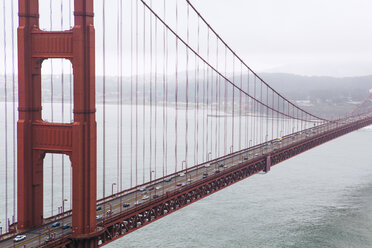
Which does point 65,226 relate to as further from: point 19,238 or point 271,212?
point 271,212

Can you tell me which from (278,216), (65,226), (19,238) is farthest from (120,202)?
(278,216)

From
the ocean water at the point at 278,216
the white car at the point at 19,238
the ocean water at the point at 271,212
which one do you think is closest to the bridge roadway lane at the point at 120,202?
the white car at the point at 19,238

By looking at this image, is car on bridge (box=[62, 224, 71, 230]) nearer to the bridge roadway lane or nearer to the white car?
the bridge roadway lane

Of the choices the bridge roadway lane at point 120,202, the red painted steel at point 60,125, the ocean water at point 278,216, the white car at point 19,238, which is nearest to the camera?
the white car at point 19,238

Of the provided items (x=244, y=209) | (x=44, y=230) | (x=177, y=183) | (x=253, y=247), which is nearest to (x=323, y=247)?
(x=253, y=247)

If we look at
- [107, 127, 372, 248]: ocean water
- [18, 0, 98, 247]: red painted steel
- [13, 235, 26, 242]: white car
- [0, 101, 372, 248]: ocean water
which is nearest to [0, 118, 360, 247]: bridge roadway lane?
[13, 235, 26, 242]: white car

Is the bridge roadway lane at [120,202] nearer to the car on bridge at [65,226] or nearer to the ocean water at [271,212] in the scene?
the car on bridge at [65,226]
